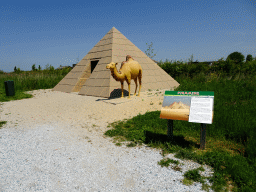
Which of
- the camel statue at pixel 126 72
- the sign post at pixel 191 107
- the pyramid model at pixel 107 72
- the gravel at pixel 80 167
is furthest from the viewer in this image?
the pyramid model at pixel 107 72

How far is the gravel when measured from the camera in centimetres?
279

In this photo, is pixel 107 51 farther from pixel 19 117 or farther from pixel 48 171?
pixel 48 171

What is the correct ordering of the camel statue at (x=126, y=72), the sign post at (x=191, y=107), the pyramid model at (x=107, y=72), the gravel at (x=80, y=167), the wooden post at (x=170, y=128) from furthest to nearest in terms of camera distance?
the pyramid model at (x=107, y=72)
the camel statue at (x=126, y=72)
the wooden post at (x=170, y=128)
the sign post at (x=191, y=107)
the gravel at (x=80, y=167)

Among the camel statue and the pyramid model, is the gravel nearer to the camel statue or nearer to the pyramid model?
the camel statue

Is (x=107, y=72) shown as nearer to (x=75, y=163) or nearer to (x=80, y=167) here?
(x=75, y=163)

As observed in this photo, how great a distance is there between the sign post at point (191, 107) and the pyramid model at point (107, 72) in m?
6.15

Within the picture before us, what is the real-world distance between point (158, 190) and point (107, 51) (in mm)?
10476

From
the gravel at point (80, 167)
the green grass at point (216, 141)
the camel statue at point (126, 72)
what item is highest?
the camel statue at point (126, 72)

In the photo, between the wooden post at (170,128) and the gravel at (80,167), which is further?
the wooden post at (170,128)

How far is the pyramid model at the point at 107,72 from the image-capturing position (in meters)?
10.5

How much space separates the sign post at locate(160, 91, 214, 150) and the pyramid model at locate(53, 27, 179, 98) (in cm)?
615

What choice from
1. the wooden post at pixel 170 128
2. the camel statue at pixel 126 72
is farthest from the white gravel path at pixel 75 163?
the camel statue at pixel 126 72

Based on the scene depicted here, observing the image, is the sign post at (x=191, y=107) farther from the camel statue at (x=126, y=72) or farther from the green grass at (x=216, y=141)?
the camel statue at (x=126, y=72)

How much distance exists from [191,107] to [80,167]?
2.63 m
